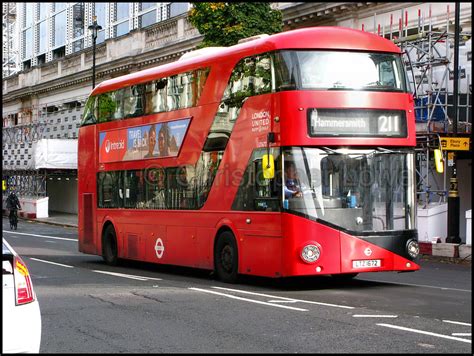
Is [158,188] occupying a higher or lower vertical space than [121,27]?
lower

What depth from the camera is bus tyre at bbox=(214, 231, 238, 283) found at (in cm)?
1462

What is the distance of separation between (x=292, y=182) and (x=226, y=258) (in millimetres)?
2487

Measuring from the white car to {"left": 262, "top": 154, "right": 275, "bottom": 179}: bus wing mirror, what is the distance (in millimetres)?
6849

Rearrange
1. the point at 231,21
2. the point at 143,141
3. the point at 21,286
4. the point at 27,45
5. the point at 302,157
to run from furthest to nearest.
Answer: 1. the point at 231,21
2. the point at 143,141
3. the point at 302,157
4. the point at 27,45
5. the point at 21,286

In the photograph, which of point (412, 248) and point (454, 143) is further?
point (454, 143)

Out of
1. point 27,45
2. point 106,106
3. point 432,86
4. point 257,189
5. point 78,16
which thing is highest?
point 432,86

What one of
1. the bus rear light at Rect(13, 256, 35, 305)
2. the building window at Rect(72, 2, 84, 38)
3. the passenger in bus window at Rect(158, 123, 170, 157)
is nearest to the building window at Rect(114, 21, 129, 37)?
the passenger in bus window at Rect(158, 123, 170, 157)

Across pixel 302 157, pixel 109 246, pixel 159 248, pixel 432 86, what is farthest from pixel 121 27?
Result: pixel 302 157

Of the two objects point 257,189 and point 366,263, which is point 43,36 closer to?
point 257,189

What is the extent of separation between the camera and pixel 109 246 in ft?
65.5

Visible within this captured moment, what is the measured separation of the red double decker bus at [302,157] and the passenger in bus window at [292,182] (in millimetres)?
16

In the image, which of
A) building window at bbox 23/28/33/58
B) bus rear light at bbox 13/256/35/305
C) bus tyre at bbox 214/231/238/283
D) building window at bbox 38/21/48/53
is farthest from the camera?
bus tyre at bbox 214/231/238/283

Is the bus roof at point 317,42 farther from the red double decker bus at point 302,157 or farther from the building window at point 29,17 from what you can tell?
the building window at point 29,17

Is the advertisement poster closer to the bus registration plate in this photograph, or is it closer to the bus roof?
the bus roof
